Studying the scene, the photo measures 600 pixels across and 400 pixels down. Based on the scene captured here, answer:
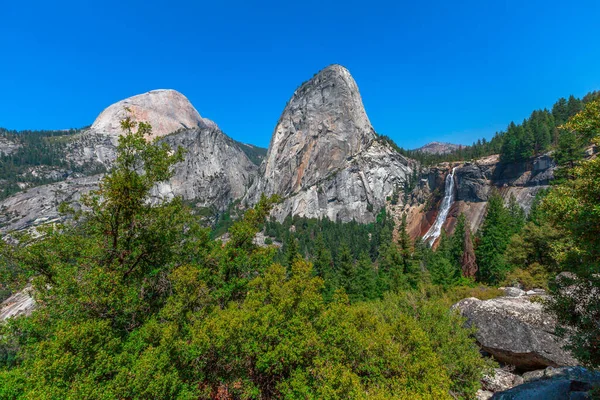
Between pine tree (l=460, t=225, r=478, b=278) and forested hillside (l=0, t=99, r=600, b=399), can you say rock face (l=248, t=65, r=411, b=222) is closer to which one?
pine tree (l=460, t=225, r=478, b=278)

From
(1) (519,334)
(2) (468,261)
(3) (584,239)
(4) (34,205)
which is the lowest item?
(2) (468,261)

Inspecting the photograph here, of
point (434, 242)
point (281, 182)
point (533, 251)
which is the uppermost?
point (281, 182)

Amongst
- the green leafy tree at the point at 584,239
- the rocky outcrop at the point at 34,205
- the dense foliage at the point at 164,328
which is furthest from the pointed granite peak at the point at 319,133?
the green leafy tree at the point at 584,239

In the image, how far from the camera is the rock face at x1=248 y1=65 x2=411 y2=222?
147625 mm

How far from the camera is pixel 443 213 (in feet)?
323

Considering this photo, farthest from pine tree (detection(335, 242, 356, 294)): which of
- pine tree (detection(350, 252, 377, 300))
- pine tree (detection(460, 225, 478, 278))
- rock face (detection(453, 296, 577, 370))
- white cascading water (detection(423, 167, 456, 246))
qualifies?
white cascading water (detection(423, 167, 456, 246))

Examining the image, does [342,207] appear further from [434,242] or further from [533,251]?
[533,251]

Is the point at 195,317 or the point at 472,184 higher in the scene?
the point at 472,184

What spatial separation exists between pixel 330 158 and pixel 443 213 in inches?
2952

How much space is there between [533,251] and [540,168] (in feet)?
197

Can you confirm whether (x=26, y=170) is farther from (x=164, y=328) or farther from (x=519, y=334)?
(x=519, y=334)

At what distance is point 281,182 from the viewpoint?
167250 millimetres

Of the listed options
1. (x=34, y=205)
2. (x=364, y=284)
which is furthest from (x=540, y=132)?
(x=34, y=205)

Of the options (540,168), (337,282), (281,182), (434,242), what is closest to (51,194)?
(281,182)
